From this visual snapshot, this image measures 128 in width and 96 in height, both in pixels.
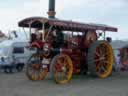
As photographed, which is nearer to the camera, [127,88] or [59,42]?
[127,88]

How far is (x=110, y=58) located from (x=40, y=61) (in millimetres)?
3346

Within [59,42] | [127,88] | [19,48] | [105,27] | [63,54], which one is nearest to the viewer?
[127,88]

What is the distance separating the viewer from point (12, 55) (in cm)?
2456

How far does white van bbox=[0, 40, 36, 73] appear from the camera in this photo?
2389 centimetres

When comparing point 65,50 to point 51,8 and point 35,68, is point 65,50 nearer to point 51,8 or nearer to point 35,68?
point 35,68

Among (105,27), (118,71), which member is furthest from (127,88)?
(118,71)

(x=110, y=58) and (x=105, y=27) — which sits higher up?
(x=105, y=27)

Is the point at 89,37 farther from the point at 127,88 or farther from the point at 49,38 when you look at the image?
the point at 127,88

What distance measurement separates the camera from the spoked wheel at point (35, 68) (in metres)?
16.8

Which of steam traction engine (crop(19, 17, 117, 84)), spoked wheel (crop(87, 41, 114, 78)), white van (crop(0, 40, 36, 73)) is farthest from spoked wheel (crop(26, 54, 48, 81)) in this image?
white van (crop(0, 40, 36, 73))

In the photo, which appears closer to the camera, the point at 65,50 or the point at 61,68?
the point at 61,68

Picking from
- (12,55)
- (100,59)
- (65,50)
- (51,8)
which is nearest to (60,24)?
(65,50)

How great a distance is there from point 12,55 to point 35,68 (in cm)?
785

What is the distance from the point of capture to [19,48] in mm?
25500
